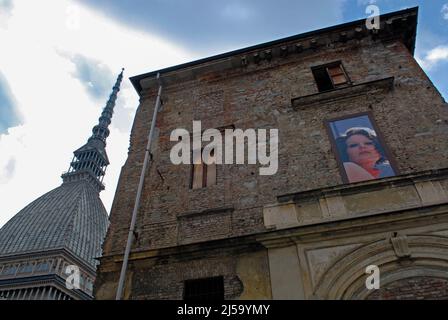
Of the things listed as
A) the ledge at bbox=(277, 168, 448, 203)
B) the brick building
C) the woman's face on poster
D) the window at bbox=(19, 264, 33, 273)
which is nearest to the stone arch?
the brick building

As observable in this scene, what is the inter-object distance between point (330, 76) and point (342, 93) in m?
1.40

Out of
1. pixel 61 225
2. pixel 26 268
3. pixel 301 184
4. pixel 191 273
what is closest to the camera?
pixel 191 273

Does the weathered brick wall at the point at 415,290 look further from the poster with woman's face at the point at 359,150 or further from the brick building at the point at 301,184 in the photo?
the poster with woman's face at the point at 359,150

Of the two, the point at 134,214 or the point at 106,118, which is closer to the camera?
the point at 134,214

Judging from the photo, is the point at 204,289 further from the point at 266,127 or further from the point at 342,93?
the point at 342,93

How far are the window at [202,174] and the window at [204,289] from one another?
2.90 metres

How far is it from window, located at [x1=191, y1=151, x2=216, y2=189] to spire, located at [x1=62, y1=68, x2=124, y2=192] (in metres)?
64.6

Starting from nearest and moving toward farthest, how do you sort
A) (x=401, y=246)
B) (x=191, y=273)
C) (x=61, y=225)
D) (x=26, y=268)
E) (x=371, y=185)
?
(x=401, y=246), (x=371, y=185), (x=191, y=273), (x=26, y=268), (x=61, y=225)

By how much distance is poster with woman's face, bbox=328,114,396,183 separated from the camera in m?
8.15

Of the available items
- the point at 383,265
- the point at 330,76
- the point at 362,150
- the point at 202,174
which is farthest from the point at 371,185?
the point at 330,76

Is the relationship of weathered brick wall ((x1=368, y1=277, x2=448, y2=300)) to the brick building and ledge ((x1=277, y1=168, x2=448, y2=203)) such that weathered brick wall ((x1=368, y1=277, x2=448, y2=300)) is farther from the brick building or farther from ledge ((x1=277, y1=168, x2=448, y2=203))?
ledge ((x1=277, y1=168, x2=448, y2=203))

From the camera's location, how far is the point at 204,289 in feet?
24.4
